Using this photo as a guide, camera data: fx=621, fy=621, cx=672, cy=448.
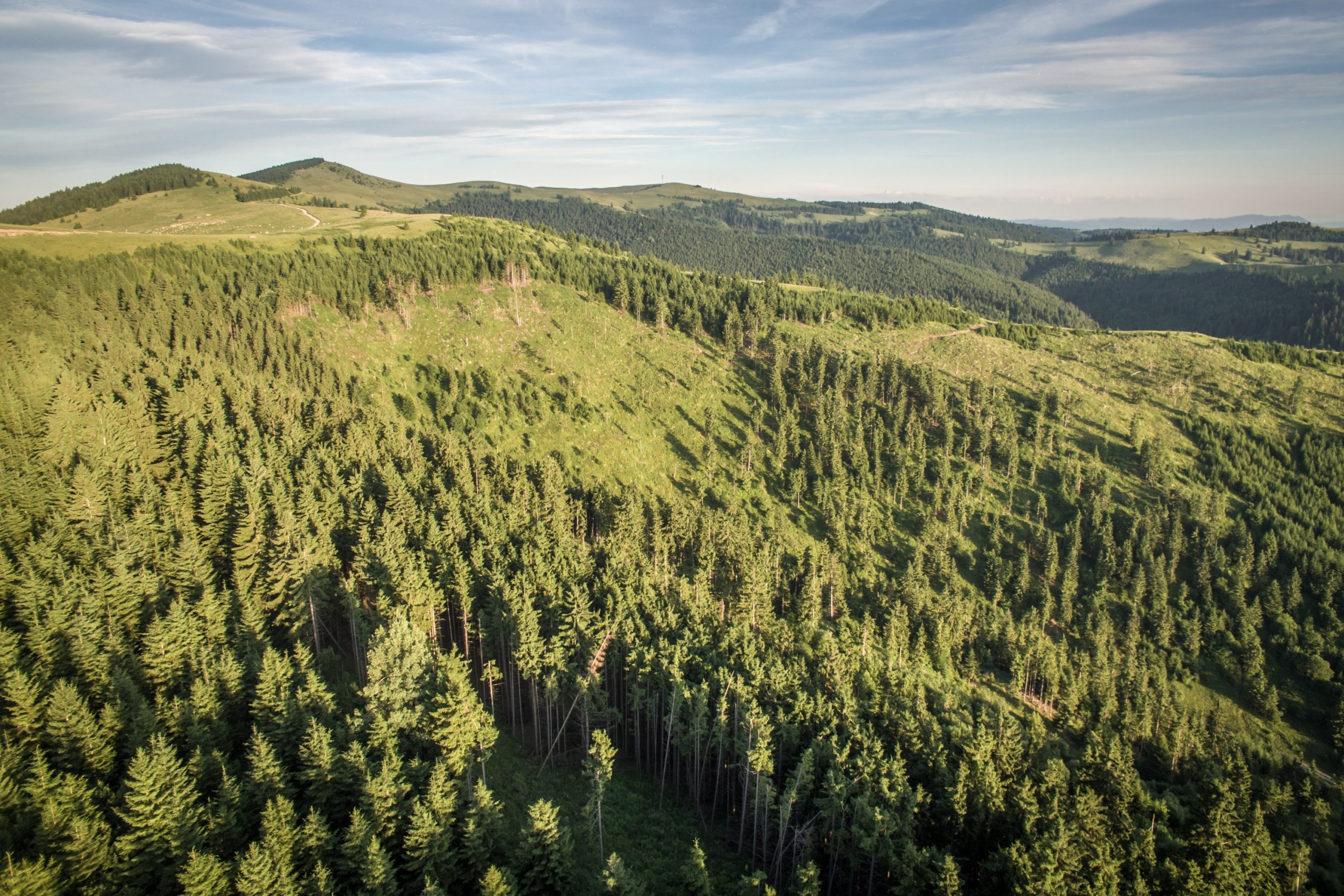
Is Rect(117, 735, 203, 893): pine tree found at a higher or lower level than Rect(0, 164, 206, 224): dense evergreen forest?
lower

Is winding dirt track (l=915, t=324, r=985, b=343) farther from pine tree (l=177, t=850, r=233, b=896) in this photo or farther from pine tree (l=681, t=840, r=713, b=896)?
pine tree (l=177, t=850, r=233, b=896)

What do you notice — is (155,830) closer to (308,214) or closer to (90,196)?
(308,214)

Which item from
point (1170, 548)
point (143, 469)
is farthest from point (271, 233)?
point (1170, 548)

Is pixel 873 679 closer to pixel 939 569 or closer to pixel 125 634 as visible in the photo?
pixel 939 569

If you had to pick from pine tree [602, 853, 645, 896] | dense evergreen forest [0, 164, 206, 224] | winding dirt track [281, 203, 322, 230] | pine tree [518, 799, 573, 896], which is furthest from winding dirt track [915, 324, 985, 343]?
dense evergreen forest [0, 164, 206, 224]

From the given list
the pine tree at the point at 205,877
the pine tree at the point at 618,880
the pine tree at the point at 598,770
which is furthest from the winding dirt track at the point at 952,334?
the pine tree at the point at 205,877

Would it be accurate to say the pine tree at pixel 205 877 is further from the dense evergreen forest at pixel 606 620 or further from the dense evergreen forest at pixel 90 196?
the dense evergreen forest at pixel 90 196
